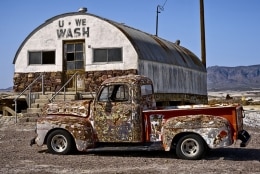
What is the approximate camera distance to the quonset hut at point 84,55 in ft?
72.9

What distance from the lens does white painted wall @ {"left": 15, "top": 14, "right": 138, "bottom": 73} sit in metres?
22.0

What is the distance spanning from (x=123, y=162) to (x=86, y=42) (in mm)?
13567

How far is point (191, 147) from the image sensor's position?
10.3 meters

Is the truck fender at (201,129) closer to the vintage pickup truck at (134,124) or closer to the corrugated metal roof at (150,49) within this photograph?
the vintage pickup truck at (134,124)

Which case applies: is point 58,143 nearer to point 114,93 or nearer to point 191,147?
point 114,93

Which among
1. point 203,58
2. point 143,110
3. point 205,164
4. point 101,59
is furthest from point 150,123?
point 203,58

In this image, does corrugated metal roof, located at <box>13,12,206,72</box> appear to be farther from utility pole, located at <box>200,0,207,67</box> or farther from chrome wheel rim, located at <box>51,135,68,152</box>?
chrome wheel rim, located at <box>51,135,68,152</box>

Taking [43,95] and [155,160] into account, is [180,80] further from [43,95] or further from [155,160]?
[155,160]

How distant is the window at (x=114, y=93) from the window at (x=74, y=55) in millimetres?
12085

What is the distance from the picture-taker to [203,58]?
113 feet

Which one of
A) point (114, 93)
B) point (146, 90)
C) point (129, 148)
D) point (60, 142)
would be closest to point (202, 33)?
point (146, 90)

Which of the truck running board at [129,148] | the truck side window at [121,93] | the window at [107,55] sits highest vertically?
the window at [107,55]

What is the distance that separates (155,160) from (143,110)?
1.25 meters

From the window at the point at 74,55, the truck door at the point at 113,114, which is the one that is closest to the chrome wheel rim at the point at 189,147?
the truck door at the point at 113,114
